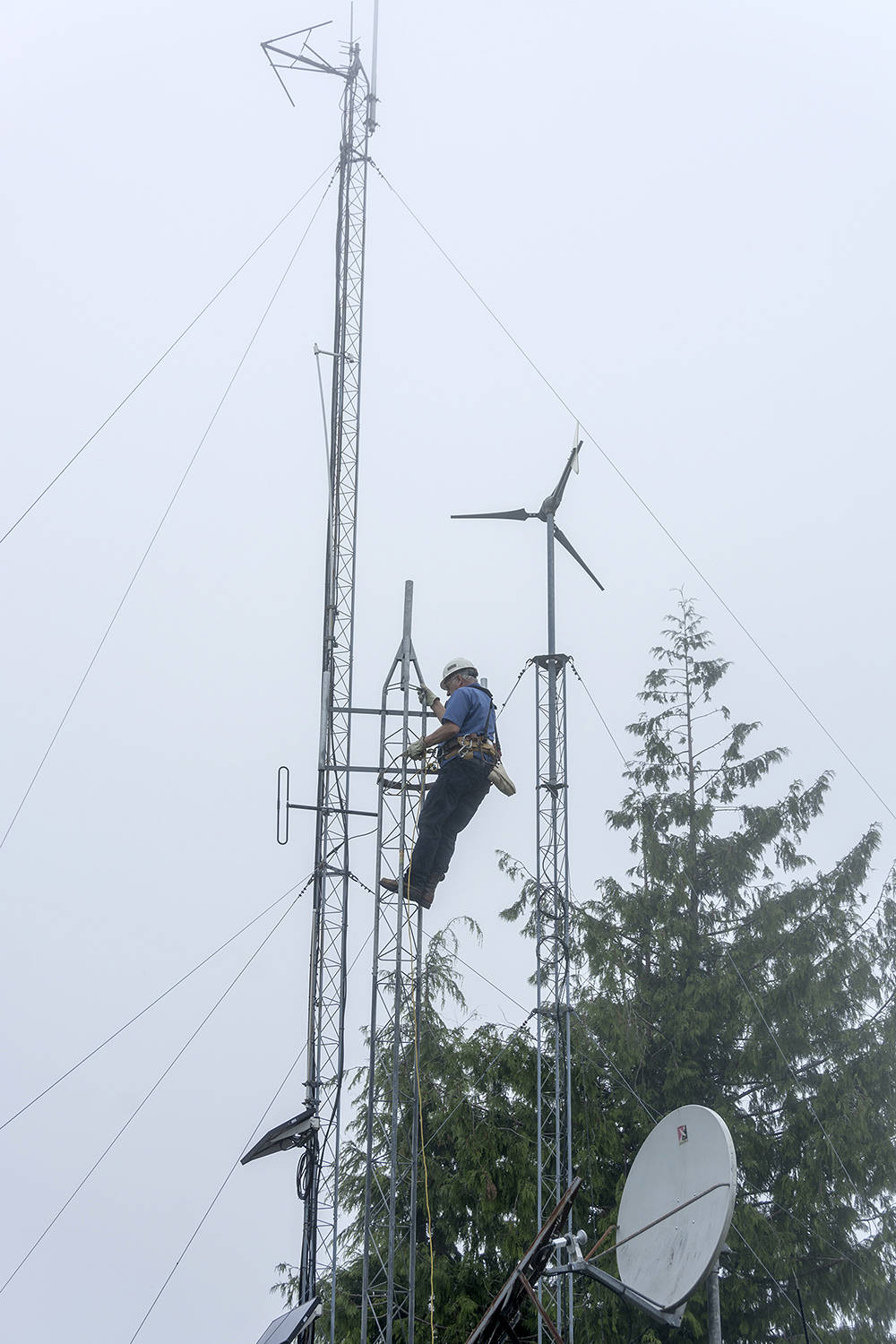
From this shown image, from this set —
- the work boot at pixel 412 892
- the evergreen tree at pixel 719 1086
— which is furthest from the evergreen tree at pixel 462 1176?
the work boot at pixel 412 892

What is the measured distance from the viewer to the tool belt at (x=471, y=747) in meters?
11.9

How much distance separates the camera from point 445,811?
476 inches

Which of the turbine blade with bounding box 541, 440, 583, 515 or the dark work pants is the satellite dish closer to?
the dark work pants

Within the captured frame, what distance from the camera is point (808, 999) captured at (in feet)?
58.4

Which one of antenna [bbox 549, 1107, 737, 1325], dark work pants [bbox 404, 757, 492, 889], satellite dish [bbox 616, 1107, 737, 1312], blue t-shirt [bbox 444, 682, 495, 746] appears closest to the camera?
antenna [bbox 549, 1107, 737, 1325]

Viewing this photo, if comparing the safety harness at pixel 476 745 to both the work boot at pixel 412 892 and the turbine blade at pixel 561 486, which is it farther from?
the turbine blade at pixel 561 486

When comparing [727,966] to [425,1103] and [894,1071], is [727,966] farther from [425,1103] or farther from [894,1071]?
[425,1103]

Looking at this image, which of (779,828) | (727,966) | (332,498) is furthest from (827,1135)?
(332,498)

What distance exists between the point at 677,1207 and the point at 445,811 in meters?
3.99

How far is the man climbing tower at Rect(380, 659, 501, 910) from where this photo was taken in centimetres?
1189

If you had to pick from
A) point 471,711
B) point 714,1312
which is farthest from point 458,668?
point 714,1312

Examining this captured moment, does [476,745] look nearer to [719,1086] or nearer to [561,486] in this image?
[561,486]

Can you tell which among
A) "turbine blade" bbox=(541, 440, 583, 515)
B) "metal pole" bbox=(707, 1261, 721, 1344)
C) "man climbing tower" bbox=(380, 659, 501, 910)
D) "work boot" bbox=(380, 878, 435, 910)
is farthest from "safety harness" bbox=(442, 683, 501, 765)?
"metal pole" bbox=(707, 1261, 721, 1344)

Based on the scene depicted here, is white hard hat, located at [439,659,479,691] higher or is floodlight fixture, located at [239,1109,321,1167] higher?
white hard hat, located at [439,659,479,691]
